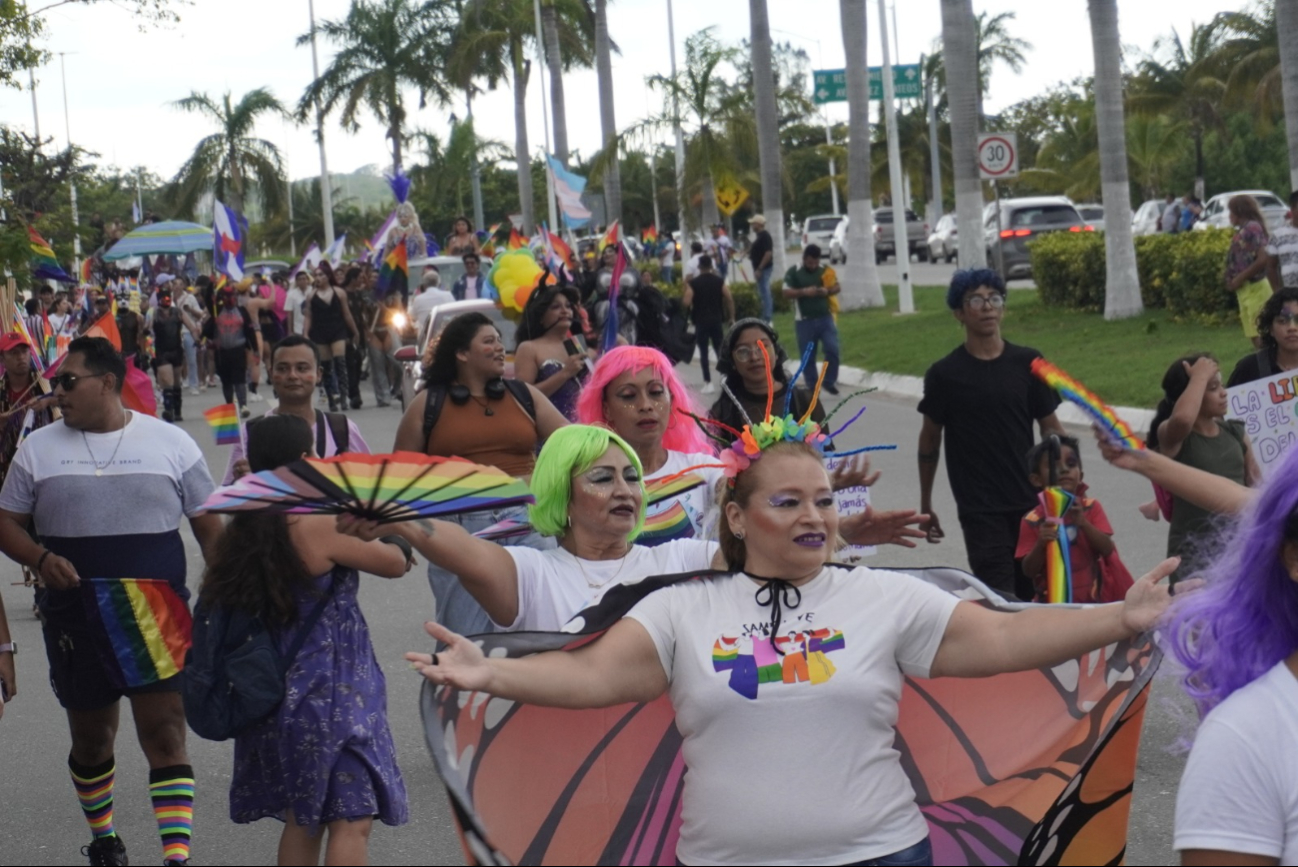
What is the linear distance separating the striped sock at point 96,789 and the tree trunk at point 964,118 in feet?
63.5

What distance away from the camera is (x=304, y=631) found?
4.50m

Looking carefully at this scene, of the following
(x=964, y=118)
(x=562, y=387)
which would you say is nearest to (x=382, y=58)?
(x=964, y=118)

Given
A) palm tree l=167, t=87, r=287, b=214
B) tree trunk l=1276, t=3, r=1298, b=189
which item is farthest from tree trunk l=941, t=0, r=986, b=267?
palm tree l=167, t=87, r=287, b=214

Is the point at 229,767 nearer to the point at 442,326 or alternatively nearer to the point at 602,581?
the point at 602,581

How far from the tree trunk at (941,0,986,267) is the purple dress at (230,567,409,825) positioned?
20093 millimetres

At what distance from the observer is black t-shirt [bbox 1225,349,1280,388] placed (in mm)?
6965

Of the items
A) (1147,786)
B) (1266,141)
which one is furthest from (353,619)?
(1266,141)

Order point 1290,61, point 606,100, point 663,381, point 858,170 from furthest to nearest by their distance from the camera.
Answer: point 606,100, point 858,170, point 1290,61, point 663,381

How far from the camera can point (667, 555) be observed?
4.48 metres

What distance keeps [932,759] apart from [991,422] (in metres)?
3.60

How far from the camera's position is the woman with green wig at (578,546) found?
14.2 ft

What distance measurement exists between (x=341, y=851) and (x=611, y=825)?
0.99 meters

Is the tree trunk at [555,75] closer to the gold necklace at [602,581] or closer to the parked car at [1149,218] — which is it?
the parked car at [1149,218]

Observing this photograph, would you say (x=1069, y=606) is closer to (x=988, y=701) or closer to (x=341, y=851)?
(x=988, y=701)
